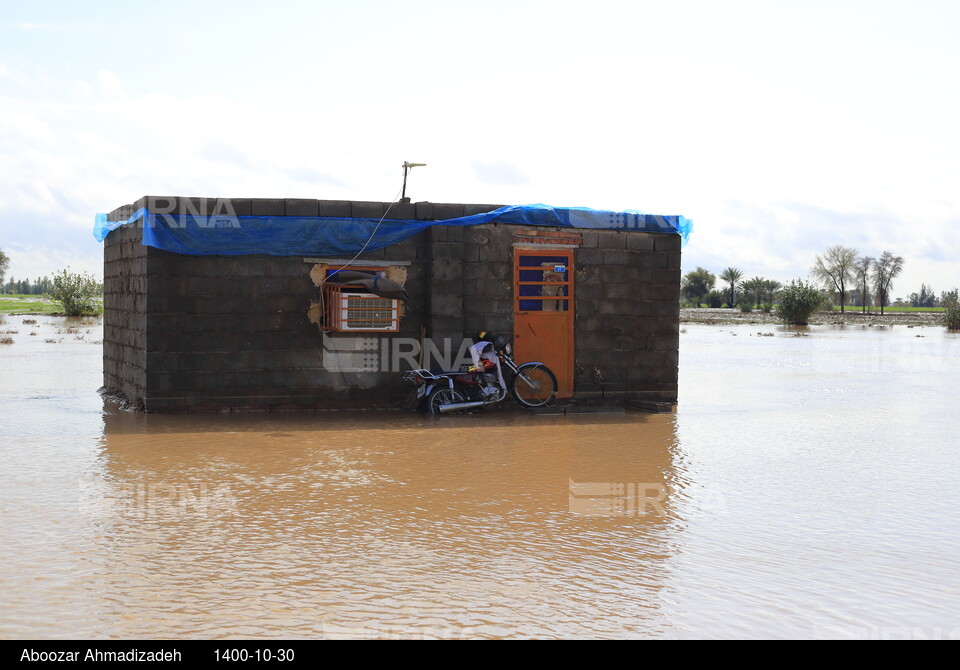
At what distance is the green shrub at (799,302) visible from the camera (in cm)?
5481

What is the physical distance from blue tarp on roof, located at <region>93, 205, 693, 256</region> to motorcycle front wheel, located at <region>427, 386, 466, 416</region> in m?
2.26

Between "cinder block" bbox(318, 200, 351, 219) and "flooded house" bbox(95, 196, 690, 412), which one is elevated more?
"cinder block" bbox(318, 200, 351, 219)

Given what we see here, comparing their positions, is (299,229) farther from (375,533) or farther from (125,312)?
(375,533)

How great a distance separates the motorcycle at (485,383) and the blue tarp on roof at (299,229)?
6.06 feet

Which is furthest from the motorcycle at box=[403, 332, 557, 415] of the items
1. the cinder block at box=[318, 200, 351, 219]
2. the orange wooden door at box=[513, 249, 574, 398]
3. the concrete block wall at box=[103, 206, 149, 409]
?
the concrete block wall at box=[103, 206, 149, 409]

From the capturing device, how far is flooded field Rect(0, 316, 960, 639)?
4.75m

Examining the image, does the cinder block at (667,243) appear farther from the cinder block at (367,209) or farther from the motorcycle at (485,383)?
the cinder block at (367,209)

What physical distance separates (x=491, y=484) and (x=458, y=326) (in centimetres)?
551

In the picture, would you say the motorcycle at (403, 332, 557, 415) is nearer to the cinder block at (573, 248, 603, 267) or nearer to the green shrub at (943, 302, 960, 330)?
the cinder block at (573, 248, 603, 267)

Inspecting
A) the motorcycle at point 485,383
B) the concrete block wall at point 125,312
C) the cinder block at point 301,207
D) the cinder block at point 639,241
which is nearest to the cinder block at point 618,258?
the cinder block at point 639,241

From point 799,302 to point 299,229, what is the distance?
154 ft

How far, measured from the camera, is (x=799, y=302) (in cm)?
5481
